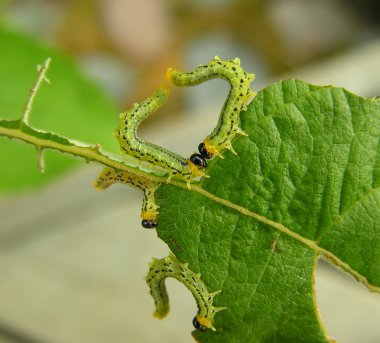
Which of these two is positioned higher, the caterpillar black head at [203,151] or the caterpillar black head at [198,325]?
the caterpillar black head at [203,151]

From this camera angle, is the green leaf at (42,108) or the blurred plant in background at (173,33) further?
the blurred plant in background at (173,33)

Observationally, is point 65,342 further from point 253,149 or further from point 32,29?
point 32,29

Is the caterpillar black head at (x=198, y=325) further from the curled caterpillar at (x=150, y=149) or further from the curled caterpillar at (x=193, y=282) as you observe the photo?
the curled caterpillar at (x=150, y=149)

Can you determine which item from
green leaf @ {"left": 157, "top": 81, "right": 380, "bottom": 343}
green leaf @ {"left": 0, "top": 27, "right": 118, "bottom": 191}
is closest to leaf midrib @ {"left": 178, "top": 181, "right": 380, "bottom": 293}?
green leaf @ {"left": 157, "top": 81, "right": 380, "bottom": 343}

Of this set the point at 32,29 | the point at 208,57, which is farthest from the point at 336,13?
the point at 32,29

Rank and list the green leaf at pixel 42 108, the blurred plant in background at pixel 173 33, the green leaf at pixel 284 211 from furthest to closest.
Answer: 1. the blurred plant in background at pixel 173 33
2. the green leaf at pixel 42 108
3. the green leaf at pixel 284 211

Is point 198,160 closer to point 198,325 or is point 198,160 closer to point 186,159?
point 186,159

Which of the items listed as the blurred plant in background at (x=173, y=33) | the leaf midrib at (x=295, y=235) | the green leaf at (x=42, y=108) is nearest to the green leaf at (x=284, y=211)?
the leaf midrib at (x=295, y=235)
